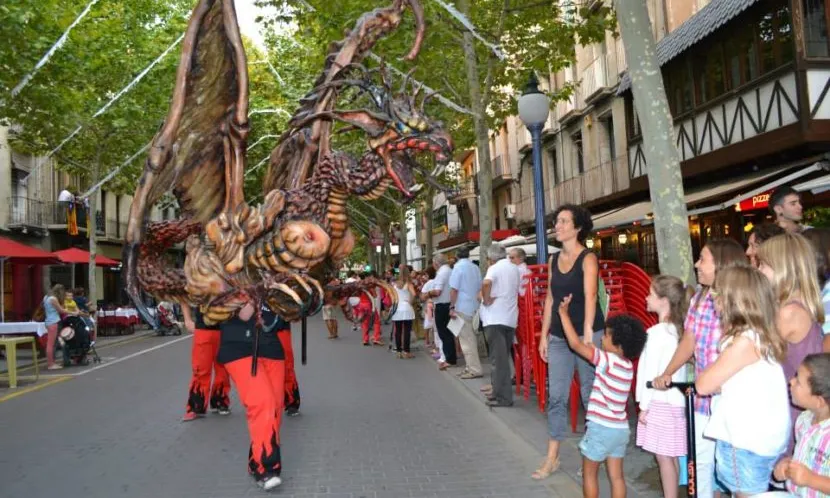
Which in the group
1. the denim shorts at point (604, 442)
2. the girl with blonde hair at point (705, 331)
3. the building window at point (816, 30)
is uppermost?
the building window at point (816, 30)

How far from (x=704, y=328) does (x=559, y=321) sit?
1499 millimetres

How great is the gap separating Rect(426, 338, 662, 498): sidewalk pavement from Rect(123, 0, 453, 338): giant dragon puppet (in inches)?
97.6

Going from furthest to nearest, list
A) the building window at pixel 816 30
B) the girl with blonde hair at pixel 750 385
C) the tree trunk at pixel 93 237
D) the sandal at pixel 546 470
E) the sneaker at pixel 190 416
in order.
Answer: the tree trunk at pixel 93 237 < the building window at pixel 816 30 < the sneaker at pixel 190 416 < the sandal at pixel 546 470 < the girl with blonde hair at pixel 750 385

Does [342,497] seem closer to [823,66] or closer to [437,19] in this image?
[437,19]

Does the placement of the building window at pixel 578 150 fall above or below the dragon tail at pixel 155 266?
above

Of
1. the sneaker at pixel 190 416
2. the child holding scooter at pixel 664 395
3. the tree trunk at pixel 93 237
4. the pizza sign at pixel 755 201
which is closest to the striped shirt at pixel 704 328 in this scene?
the child holding scooter at pixel 664 395

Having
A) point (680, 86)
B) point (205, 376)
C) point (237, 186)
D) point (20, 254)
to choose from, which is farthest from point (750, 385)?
point (20, 254)

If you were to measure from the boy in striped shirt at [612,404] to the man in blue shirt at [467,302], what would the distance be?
631 cm

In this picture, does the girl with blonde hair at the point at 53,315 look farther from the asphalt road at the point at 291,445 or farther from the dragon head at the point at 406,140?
the dragon head at the point at 406,140

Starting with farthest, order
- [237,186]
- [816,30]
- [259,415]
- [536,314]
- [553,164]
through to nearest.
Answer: [553,164] < [816,30] < [536,314] < [259,415] < [237,186]

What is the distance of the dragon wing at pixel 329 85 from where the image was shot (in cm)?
502

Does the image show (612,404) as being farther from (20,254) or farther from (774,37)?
(20,254)

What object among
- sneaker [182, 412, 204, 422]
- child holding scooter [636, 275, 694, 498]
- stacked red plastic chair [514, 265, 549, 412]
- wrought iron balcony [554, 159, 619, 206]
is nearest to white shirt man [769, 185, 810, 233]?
child holding scooter [636, 275, 694, 498]

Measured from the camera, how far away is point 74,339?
1501 centimetres
